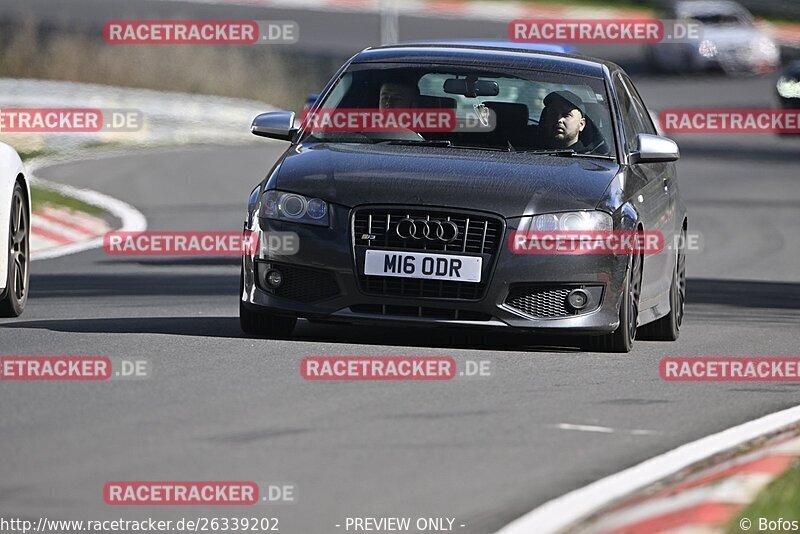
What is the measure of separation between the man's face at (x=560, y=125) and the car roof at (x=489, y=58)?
1.21 feet

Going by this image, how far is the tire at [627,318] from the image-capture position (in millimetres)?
9758

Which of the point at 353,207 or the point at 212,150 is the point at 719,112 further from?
the point at 353,207

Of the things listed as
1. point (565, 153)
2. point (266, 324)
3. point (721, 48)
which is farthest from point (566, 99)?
point (721, 48)

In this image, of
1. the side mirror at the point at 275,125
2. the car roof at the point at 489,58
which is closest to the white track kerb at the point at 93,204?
the side mirror at the point at 275,125

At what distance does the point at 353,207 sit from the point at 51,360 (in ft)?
5.23

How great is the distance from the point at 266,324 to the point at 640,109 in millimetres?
2938

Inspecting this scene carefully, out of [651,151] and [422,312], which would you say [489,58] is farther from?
[422,312]

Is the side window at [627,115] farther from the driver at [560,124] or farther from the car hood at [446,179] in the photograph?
the car hood at [446,179]

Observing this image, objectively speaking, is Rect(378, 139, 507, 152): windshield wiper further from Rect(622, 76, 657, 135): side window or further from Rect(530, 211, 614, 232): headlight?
Rect(622, 76, 657, 135): side window

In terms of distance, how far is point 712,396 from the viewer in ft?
29.0

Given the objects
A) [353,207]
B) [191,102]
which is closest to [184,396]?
[353,207]

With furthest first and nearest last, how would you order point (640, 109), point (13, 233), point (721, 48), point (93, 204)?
point (721, 48), point (93, 204), point (640, 109), point (13, 233)

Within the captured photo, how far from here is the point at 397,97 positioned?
416 inches

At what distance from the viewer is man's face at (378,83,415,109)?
34.6 feet
